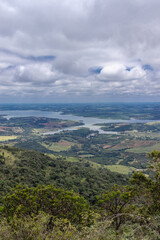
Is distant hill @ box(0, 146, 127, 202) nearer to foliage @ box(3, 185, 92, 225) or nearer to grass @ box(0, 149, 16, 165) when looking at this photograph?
grass @ box(0, 149, 16, 165)

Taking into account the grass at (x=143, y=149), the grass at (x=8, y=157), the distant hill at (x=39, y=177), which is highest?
the grass at (x=8, y=157)

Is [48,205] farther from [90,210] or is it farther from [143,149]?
[143,149]

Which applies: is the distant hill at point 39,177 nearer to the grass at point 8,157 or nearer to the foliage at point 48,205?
the grass at point 8,157

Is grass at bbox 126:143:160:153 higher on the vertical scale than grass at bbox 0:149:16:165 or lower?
lower

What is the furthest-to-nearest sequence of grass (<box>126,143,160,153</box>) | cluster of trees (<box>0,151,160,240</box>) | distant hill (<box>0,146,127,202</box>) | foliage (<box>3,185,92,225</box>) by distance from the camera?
1. grass (<box>126,143,160,153</box>)
2. distant hill (<box>0,146,127,202</box>)
3. foliage (<box>3,185,92,225</box>)
4. cluster of trees (<box>0,151,160,240</box>)

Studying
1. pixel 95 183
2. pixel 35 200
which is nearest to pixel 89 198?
pixel 95 183

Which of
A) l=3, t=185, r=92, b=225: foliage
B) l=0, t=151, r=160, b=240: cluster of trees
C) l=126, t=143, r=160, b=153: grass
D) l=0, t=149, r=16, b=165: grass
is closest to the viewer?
l=0, t=151, r=160, b=240: cluster of trees

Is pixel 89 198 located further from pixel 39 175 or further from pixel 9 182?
pixel 9 182

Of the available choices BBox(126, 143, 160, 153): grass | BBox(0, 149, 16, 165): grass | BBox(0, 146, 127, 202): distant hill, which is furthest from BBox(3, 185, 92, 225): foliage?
BBox(126, 143, 160, 153): grass

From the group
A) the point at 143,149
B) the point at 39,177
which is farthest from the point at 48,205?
the point at 143,149

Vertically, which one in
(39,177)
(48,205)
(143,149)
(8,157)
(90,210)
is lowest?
(143,149)

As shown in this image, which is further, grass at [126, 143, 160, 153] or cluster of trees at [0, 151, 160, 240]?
grass at [126, 143, 160, 153]

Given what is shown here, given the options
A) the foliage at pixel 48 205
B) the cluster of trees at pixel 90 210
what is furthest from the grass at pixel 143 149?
the foliage at pixel 48 205
